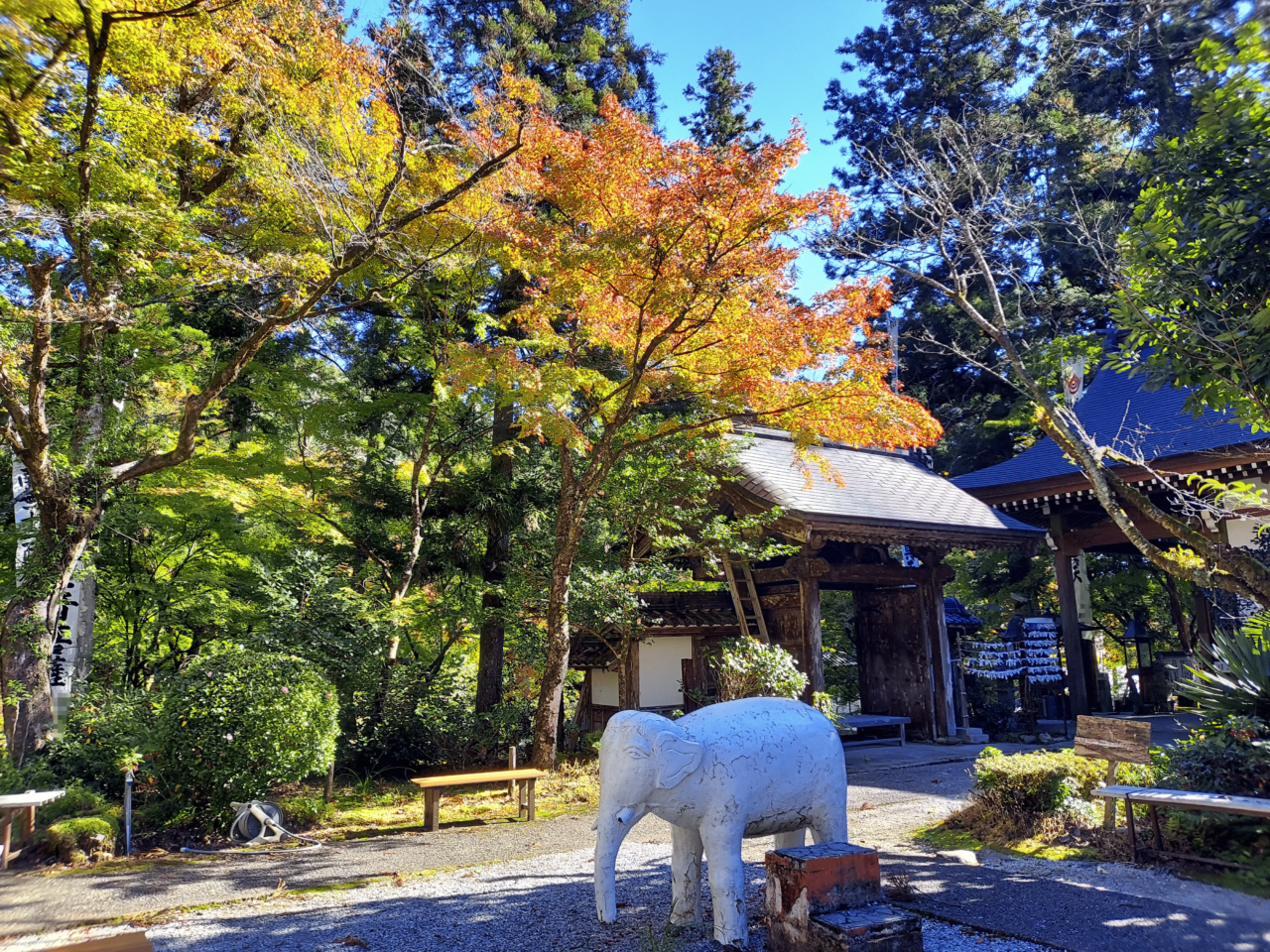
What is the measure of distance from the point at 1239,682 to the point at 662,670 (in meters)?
7.97

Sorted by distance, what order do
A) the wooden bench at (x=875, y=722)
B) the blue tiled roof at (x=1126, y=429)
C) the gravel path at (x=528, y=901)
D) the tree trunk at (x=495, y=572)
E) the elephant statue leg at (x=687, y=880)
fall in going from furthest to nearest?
1. the wooden bench at (x=875, y=722)
2. the tree trunk at (x=495, y=572)
3. the blue tiled roof at (x=1126, y=429)
4. the elephant statue leg at (x=687, y=880)
5. the gravel path at (x=528, y=901)

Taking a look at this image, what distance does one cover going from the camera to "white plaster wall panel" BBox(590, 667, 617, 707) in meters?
13.6

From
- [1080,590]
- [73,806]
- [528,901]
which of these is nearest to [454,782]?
[528,901]

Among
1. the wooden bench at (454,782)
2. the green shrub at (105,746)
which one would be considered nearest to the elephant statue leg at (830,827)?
the wooden bench at (454,782)

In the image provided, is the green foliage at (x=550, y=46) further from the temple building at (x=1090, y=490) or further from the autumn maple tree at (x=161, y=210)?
the temple building at (x=1090, y=490)

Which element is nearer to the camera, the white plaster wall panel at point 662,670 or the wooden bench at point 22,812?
the wooden bench at point 22,812

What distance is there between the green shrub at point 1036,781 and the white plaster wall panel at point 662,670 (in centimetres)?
614

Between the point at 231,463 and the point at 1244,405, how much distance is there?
11.5 m

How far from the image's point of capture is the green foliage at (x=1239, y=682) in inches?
260

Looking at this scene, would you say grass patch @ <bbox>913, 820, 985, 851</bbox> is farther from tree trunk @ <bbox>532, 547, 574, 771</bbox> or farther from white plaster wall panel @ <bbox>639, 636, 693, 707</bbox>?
white plaster wall panel @ <bbox>639, 636, 693, 707</bbox>

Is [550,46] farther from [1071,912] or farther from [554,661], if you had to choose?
[1071,912]

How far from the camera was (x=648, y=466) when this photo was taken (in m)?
12.0

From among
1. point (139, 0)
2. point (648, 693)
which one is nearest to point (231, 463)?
point (139, 0)

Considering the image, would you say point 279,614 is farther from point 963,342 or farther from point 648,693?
point 963,342
